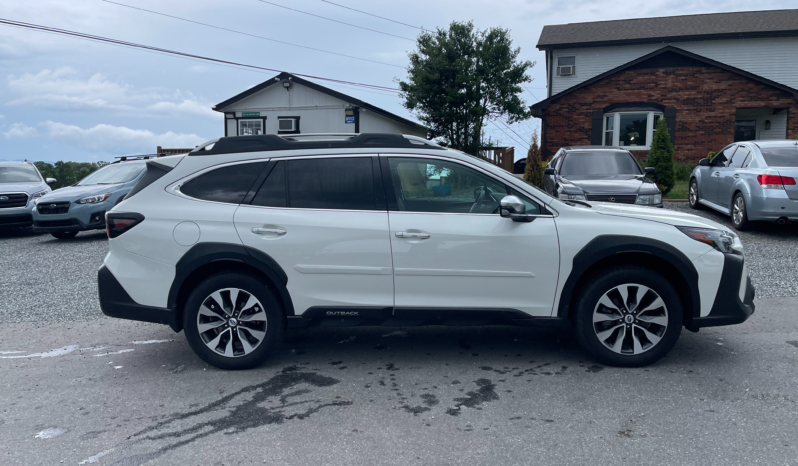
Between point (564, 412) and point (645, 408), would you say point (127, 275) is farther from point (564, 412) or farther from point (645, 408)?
point (645, 408)

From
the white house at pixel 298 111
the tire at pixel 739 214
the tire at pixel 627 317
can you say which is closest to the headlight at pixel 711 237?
the tire at pixel 627 317

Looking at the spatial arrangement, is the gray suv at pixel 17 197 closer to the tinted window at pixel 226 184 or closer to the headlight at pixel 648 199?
the tinted window at pixel 226 184

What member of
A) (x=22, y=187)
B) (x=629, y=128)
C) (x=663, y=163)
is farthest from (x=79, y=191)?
(x=629, y=128)

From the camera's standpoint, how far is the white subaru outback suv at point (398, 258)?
452 cm

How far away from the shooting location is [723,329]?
5.71 m

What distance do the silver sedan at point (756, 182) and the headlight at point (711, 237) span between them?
6.72 m

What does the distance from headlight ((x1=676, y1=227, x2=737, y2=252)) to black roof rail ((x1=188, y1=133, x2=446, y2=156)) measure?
1.98 meters

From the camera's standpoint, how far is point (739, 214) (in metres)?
11.1

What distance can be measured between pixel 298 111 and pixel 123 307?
25.2m

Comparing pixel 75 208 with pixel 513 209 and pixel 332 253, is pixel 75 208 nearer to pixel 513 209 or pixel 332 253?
pixel 332 253

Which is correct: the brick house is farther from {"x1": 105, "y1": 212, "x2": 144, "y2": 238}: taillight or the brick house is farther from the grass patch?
{"x1": 105, "y1": 212, "x2": 144, "y2": 238}: taillight

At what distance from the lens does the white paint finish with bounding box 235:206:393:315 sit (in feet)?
14.9

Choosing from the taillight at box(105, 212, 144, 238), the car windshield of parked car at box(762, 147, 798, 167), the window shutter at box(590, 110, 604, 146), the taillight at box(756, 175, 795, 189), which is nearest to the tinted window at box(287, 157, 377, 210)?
the taillight at box(105, 212, 144, 238)

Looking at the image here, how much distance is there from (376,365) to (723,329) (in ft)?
11.0
